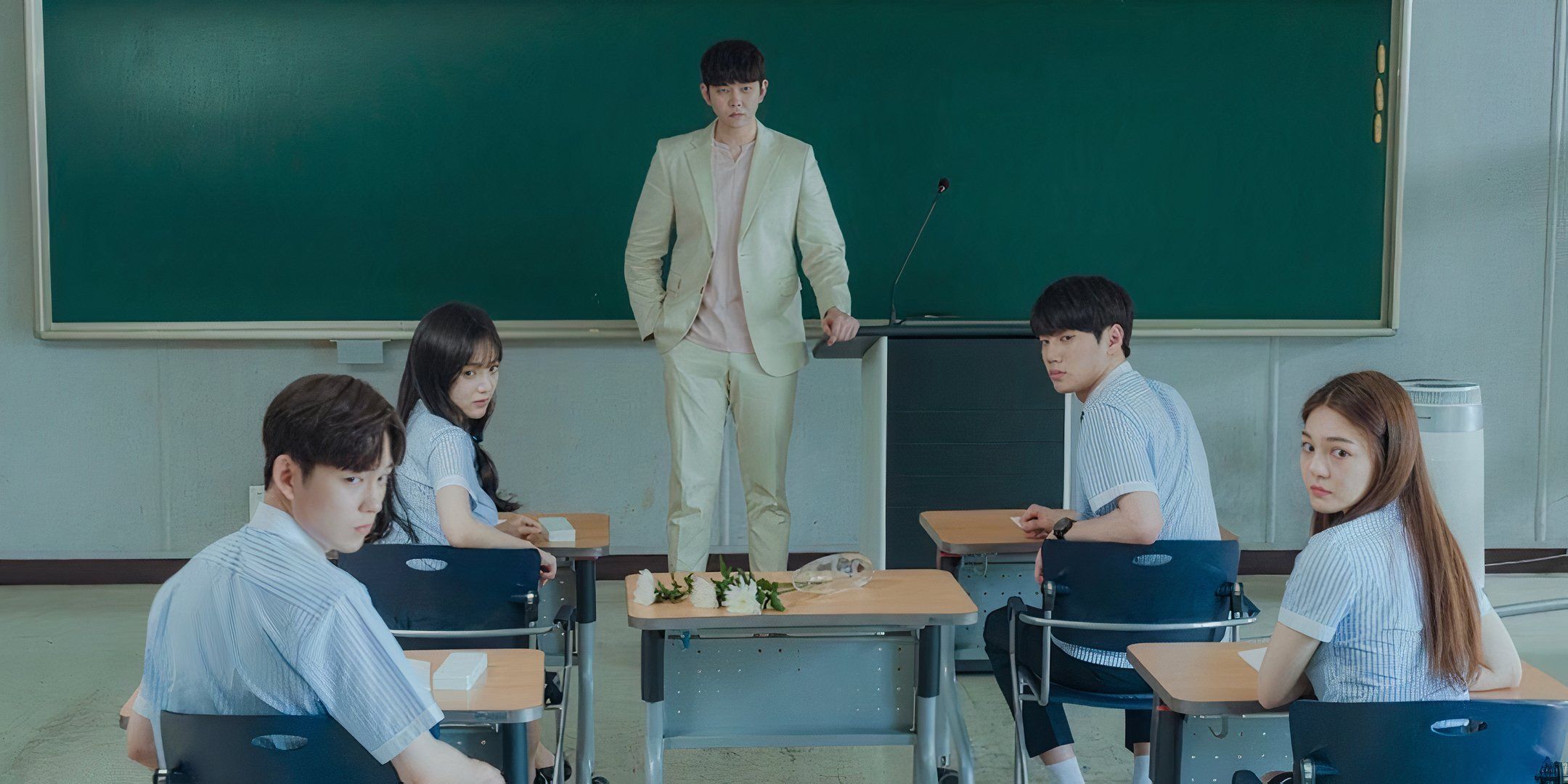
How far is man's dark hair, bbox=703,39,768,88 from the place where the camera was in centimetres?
395

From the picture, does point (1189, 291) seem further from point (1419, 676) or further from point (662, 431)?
point (1419, 676)

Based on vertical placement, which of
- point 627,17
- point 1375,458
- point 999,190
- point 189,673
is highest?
point 627,17

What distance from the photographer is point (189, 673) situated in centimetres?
153

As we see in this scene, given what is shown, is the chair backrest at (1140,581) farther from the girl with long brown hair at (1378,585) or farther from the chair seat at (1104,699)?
the girl with long brown hair at (1378,585)

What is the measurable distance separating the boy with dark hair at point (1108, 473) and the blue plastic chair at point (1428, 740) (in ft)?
3.04

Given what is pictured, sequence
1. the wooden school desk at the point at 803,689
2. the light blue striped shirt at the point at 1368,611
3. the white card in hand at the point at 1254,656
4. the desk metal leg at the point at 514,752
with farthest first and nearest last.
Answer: the wooden school desk at the point at 803,689 < the white card in hand at the point at 1254,656 < the desk metal leg at the point at 514,752 < the light blue striped shirt at the point at 1368,611

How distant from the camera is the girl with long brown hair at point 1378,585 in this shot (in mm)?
1839

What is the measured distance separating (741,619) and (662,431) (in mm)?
2899

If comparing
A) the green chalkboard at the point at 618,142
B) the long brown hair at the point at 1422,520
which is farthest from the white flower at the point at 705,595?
the green chalkboard at the point at 618,142

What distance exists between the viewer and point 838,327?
13.0 feet

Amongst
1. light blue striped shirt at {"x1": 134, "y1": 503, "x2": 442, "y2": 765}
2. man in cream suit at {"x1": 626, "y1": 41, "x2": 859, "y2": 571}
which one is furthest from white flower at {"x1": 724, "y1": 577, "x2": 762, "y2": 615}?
man in cream suit at {"x1": 626, "y1": 41, "x2": 859, "y2": 571}

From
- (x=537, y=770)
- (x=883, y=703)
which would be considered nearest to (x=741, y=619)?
(x=883, y=703)

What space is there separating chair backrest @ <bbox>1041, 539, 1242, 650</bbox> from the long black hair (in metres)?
1.23

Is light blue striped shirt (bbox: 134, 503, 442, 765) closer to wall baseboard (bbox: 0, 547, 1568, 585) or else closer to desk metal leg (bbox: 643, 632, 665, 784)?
desk metal leg (bbox: 643, 632, 665, 784)
